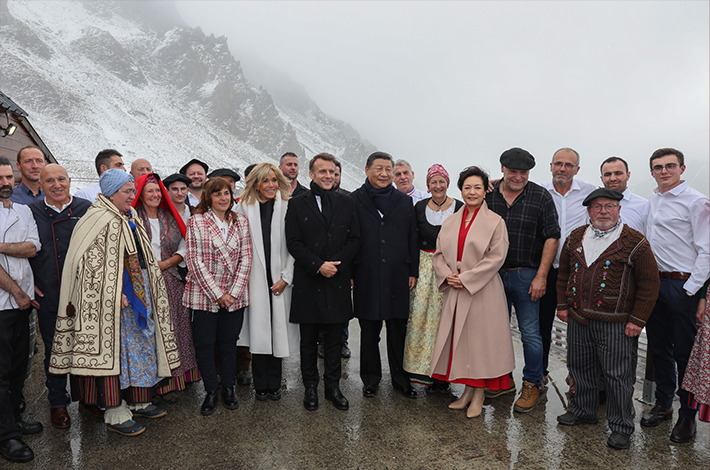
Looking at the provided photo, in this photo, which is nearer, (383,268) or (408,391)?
(383,268)

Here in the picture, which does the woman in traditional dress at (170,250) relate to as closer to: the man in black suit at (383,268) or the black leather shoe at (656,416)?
the man in black suit at (383,268)

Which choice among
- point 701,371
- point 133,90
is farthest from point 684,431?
point 133,90

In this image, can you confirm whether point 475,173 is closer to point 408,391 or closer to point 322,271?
point 322,271

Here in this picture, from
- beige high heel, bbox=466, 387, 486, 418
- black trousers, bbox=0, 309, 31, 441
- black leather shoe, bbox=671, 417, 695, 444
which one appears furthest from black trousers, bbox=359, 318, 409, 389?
black trousers, bbox=0, 309, 31, 441

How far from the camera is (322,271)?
3.38 metres

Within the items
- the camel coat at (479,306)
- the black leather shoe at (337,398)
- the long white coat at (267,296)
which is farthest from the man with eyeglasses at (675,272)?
the long white coat at (267,296)

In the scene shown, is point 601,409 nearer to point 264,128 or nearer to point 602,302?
point 602,302

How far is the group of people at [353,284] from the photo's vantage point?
9.72 feet

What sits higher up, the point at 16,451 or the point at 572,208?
the point at 572,208

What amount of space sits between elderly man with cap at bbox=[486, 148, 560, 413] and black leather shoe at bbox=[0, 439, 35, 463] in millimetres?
3653

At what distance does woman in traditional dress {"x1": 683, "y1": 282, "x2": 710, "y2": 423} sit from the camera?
2787 mm

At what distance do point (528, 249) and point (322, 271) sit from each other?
1788mm

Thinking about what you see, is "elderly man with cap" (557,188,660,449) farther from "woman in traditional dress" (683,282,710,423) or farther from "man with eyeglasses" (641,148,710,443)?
"man with eyeglasses" (641,148,710,443)

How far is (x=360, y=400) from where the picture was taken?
367 centimetres
